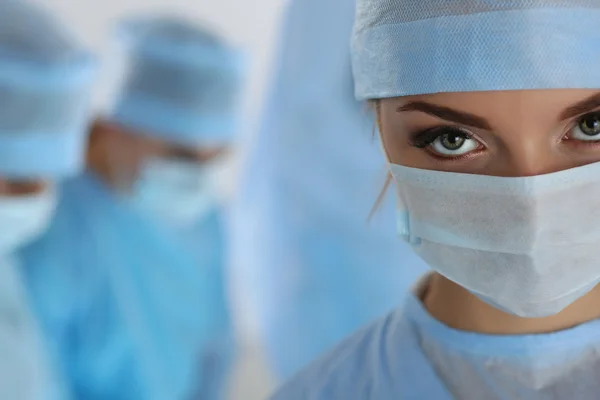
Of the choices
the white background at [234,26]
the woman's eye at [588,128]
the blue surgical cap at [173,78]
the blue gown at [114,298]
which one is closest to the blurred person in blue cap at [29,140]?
the blue gown at [114,298]

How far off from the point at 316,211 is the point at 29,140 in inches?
28.6

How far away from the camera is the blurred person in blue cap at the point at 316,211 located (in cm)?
178

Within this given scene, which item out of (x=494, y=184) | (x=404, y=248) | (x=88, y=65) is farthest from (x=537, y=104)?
(x=88, y=65)

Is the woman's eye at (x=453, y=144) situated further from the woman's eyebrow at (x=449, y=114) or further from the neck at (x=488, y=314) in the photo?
the neck at (x=488, y=314)

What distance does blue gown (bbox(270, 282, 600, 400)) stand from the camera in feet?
2.76

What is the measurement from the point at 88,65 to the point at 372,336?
3.76ft

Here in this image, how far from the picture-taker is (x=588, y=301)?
0.86 meters

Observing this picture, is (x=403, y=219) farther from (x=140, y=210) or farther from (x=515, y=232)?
(x=140, y=210)

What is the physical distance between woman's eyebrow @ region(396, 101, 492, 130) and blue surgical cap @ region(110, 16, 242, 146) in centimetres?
155

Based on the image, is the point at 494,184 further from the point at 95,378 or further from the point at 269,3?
the point at 269,3

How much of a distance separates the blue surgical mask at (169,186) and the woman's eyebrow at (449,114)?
1.60 metres

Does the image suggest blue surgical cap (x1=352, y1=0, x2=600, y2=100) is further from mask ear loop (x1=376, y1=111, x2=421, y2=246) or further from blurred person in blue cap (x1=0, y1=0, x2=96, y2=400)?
blurred person in blue cap (x1=0, y1=0, x2=96, y2=400)

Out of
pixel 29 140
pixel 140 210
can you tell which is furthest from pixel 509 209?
pixel 140 210

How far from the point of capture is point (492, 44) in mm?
729
